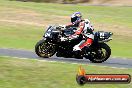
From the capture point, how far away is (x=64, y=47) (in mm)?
19047

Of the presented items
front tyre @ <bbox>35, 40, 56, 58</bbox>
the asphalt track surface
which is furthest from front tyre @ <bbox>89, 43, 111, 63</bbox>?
front tyre @ <bbox>35, 40, 56, 58</bbox>

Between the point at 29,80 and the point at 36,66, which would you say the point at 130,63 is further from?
the point at 29,80

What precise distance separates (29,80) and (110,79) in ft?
10.5

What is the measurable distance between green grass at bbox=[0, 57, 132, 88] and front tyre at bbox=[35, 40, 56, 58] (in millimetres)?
1865

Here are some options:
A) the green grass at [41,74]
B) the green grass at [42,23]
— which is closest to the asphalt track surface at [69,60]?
the green grass at [41,74]

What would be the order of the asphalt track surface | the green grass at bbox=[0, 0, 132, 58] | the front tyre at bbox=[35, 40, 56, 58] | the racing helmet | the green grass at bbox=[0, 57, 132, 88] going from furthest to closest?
the green grass at bbox=[0, 0, 132, 58], the front tyre at bbox=[35, 40, 56, 58], the racing helmet, the asphalt track surface, the green grass at bbox=[0, 57, 132, 88]

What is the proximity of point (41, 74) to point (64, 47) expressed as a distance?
202 inches

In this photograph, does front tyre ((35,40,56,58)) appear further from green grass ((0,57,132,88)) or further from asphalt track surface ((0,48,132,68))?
green grass ((0,57,132,88))

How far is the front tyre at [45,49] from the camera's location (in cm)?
1877

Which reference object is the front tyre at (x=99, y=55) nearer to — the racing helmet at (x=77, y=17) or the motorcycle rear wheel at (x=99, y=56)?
the motorcycle rear wheel at (x=99, y=56)

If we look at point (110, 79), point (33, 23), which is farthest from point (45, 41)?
point (33, 23)

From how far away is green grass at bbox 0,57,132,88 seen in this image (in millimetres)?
12719

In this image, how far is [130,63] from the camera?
19328mm

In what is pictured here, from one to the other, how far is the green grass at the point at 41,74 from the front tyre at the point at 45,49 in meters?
1.87
